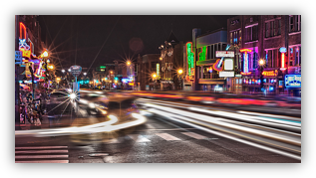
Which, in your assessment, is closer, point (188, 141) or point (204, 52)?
point (188, 141)

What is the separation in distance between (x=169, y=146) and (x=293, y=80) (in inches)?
1450

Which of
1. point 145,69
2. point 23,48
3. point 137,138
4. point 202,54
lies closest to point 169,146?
point 137,138

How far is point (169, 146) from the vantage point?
9.80 meters

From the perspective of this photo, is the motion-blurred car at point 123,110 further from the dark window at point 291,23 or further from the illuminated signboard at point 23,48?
the dark window at point 291,23

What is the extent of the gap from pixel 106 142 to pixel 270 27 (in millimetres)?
45125

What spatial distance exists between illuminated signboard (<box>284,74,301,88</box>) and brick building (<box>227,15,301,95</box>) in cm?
59

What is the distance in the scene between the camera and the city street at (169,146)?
810cm

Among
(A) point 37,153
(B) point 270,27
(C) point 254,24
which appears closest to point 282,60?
(B) point 270,27

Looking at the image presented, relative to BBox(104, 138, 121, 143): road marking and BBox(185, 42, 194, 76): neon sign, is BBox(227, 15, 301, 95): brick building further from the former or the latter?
BBox(104, 138, 121, 143): road marking

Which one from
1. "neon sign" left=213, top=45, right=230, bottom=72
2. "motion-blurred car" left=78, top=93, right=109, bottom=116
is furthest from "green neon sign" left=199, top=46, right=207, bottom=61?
"motion-blurred car" left=78, top=93, right=109, bottom=116

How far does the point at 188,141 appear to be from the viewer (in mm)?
10695

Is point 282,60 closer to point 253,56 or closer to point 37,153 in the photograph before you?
point 253,56

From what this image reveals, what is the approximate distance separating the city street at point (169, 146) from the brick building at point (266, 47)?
34008mm

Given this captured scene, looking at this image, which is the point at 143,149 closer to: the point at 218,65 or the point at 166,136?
the point at 166,136
